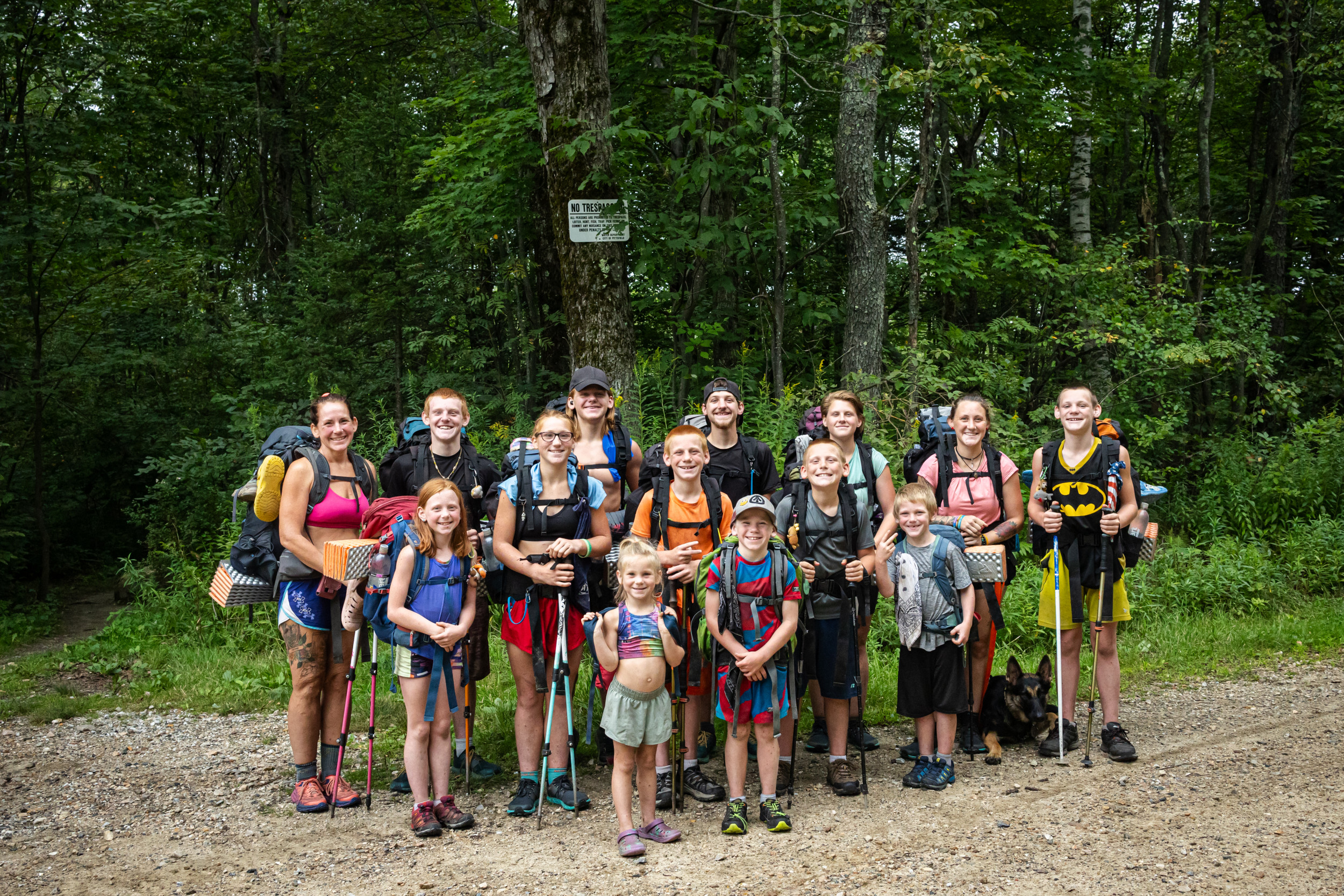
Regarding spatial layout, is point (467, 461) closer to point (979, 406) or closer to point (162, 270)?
point (979, 406)

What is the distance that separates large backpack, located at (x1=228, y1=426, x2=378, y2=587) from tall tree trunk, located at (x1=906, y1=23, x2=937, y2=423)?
19.4 feet

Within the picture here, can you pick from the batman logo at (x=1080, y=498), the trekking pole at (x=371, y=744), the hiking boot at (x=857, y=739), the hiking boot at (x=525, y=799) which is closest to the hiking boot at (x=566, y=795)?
the hiking boot at (x=525, y=799)

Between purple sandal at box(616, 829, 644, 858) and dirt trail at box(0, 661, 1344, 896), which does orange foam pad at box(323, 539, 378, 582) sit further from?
purple sandal at box(616, 829, 644, 858)

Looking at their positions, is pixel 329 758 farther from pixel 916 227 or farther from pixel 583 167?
pixel 916 227

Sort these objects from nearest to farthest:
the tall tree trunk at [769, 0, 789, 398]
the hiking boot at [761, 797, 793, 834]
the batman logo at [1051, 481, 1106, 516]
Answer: the hiking boot at [761, 797, 793, 834]
the batman logo at [1051, 481, 1106, 516]
the tall tree trunk at [769, 0, 789, 398]

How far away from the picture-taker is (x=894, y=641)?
7.72 meters

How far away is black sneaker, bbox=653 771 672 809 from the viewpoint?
4859mm

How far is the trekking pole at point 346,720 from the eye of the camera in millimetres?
4797

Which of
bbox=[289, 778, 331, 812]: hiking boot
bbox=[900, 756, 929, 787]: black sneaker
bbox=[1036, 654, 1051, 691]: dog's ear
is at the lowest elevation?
bbox=[900, 756, 929, 787]: black sneaker

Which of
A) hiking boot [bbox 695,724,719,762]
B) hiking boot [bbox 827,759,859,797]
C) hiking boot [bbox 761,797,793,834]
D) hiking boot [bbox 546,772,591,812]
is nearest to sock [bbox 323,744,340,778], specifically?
hiking boot [bbox 546,772,591,812]

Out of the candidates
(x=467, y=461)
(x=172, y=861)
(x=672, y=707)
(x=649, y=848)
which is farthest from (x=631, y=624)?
(x=172, y=861)

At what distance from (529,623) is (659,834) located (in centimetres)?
123

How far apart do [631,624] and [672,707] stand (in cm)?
56

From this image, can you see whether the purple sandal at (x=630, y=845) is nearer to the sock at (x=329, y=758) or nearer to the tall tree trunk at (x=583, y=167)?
the sock at (x=329, y=758)
